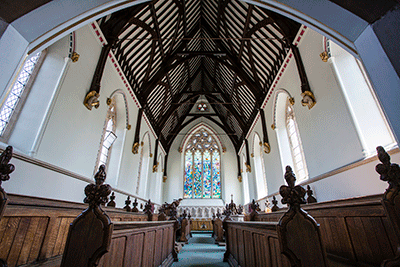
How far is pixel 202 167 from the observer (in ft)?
44.6

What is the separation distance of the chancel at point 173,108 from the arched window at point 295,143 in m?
0.09

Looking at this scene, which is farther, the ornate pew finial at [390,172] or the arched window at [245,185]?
the arched window at [245,185]

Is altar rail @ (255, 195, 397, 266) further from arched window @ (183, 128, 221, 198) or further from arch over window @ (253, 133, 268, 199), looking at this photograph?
arched window @ (183, 128, 221, 198)

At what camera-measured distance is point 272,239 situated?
1631mm

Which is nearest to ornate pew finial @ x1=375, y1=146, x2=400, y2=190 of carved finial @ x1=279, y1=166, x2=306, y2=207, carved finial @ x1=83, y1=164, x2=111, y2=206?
carved finial @ x1=279, y1=166, x2=306, y2=207

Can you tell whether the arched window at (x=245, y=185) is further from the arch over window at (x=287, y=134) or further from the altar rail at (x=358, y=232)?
the altar rail at (x=358, y=232)

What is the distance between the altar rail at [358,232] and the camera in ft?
5.78

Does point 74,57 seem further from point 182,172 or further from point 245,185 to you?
point 245,185

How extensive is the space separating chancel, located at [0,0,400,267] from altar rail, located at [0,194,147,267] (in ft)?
0.04

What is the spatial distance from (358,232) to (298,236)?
1.18 m

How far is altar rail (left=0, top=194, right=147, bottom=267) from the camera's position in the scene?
1.96 m

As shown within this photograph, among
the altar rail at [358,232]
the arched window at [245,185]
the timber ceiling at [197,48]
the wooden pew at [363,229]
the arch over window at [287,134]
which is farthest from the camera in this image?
the arched window at [245,185]

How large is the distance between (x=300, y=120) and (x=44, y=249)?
18.6 ft

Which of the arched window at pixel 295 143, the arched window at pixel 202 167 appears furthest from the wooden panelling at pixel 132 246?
the arched window at pixel 202 167
